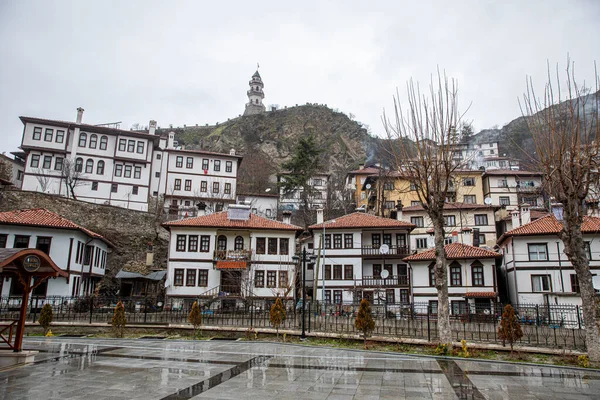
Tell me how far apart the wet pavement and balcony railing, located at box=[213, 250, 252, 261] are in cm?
1837

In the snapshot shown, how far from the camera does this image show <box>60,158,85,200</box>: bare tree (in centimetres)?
4586

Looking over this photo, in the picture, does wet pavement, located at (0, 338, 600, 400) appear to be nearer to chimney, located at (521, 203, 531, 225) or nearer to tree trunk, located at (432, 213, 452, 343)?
tree trunk, located at (432, 213, 452, 343)

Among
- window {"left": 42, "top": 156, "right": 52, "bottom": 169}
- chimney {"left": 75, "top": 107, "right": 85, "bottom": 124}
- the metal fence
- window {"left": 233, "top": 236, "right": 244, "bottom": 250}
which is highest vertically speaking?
chimney {"left": 75, "top": 107, "right": 85, "bottom": 124}

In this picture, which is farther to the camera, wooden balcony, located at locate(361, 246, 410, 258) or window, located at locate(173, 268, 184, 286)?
wooden balcony, located at locate(361, 246, 410, 258)

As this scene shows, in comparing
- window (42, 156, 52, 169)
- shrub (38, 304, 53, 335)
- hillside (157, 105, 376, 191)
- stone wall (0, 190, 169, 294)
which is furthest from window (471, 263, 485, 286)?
hillside (157, 105, 376, 191)

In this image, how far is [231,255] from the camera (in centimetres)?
3309

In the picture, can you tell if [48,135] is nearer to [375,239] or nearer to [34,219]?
[34,219]

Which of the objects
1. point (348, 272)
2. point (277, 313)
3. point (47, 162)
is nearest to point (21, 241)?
point (47, 162)

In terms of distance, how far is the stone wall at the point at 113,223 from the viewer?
38438 mm

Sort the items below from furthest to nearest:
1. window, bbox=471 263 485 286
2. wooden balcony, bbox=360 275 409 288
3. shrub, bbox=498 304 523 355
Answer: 1. wooden balcony, bbox=360 275 409 288
2. window, bbox=471 263 485 286
3. shrub, bbox=498 304 523 355

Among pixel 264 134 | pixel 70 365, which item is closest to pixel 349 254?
pixel 70 365

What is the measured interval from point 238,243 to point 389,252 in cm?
1342

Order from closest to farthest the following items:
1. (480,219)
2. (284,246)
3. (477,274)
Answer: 1. (477,274)
2. (284,246)
3. (480,219)

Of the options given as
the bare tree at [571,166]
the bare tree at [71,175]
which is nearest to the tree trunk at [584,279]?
the bare tree at [571,166]
